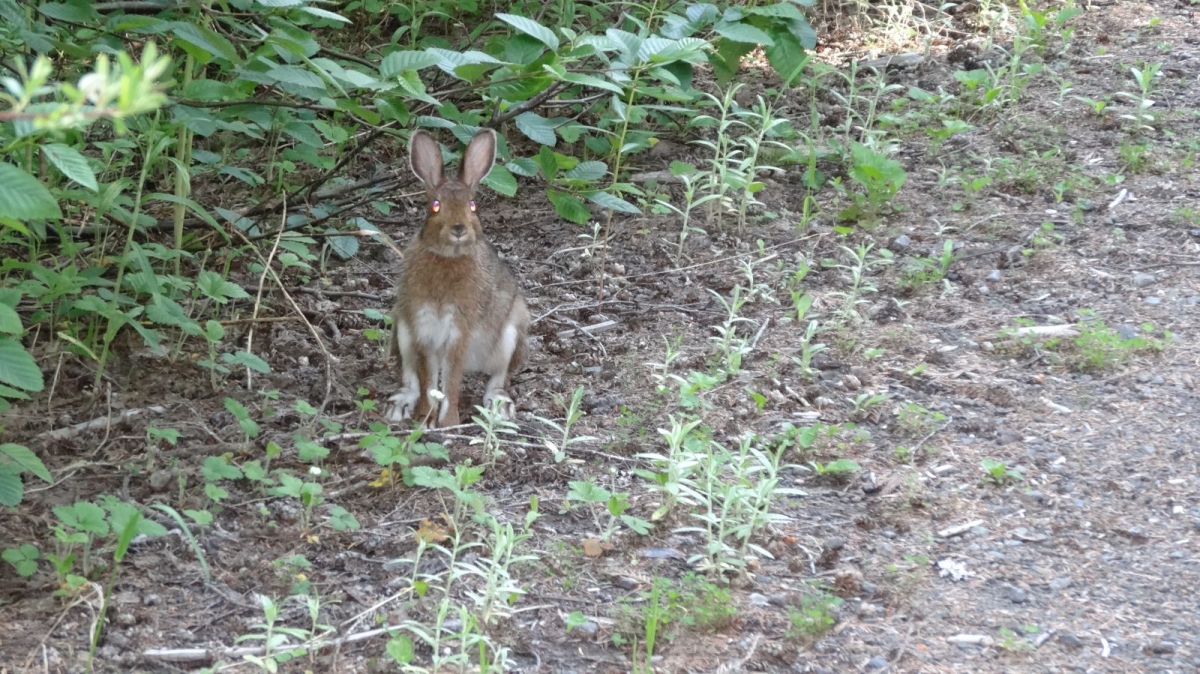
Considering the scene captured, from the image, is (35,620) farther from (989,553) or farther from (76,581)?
(989,553)

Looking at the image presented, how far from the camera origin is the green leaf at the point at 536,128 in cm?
565

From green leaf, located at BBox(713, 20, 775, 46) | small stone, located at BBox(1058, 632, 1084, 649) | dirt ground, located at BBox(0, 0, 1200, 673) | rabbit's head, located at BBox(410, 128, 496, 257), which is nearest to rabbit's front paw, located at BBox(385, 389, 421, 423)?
dirt ground, located at BBox(0, 0, 1200, 673)

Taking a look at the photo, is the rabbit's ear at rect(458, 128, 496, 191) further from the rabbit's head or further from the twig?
the twig

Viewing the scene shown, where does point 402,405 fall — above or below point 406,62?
below

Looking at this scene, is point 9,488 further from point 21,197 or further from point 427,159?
point 427,159

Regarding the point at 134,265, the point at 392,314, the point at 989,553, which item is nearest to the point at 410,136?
the point at 392,314

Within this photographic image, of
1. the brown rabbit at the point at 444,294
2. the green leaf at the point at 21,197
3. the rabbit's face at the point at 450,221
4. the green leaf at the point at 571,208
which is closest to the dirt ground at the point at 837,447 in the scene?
the brown rabbit at the point at 444,294

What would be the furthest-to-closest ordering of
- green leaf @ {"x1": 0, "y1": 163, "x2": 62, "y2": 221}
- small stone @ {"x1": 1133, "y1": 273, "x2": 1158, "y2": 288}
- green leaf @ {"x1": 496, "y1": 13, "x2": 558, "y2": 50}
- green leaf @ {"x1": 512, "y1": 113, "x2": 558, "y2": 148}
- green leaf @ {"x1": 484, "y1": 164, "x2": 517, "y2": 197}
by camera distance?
small stone @ {"x1": 1133, "y1": 273, "x2": 1158, "y2": 288} → green leaf @ {"x1": 512, "y1": 113, "x2": 558, "y2": 148} → green leaf @ {"x1": 484, "y1": 164, "x2": 517, "y2": 197} → green leaf @ {"x1": 496, "y1": 13, "x2": 558, "y2": 50} → green leaf @ {"x1": 0, "y1": 163, "x2": 62, "y2": 221}

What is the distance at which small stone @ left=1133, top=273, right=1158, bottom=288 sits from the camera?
5.84 m

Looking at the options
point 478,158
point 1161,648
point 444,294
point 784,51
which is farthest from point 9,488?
point 784,51

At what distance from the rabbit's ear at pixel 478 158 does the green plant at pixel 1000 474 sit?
2446 mm

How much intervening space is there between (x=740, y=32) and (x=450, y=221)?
1922 millimetres

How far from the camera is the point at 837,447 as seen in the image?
472 cm

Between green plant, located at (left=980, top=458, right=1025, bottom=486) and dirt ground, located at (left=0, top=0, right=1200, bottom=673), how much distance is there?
0.07 metres
